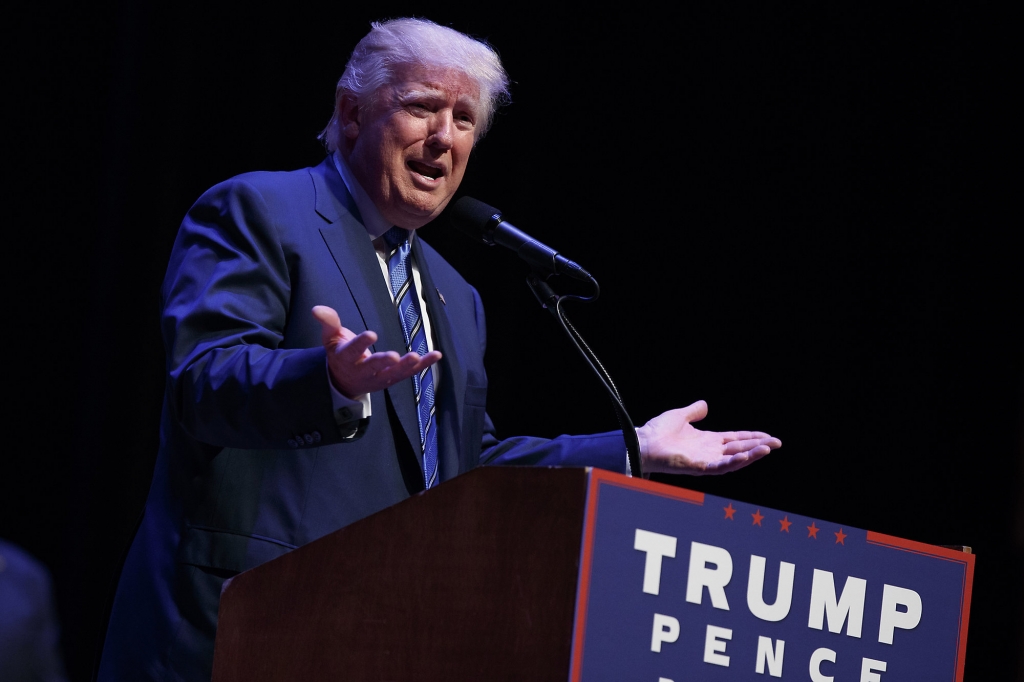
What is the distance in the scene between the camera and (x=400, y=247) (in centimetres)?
237

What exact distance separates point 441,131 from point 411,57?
0.17 m

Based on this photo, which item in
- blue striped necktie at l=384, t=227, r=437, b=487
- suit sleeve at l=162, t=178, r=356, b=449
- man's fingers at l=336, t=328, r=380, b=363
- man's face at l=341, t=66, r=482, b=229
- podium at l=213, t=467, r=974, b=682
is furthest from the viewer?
man's face at l=341, t=66, r=482, b=229

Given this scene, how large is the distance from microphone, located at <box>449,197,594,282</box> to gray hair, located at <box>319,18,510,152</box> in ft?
1.44

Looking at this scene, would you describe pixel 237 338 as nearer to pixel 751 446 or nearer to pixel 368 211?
pixel 368 211

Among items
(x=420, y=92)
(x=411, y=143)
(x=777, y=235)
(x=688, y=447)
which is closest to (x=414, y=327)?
(x=411, y=143)

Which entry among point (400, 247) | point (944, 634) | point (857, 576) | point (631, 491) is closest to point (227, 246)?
point (400, 247)

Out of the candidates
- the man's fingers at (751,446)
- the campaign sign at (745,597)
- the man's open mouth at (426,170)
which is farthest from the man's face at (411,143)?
the campaign sign at (745,597)

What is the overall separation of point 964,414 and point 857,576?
2245mm

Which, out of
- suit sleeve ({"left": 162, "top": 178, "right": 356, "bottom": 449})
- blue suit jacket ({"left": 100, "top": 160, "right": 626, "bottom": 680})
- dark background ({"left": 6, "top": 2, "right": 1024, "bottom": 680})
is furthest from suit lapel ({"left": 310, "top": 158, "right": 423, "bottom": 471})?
dark background ({"left": 6, "top": 2, "right": 1024, "bottom": 680})

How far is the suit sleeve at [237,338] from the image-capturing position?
5.33 ft

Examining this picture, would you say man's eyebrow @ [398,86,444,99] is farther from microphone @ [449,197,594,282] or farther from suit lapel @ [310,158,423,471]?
microphone @ [449,197,594,282]

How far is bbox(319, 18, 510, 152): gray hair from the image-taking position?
7.70 ft

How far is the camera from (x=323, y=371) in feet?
5.24

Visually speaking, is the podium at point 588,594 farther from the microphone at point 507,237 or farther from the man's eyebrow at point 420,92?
the man's eyebrow at point 420,92
